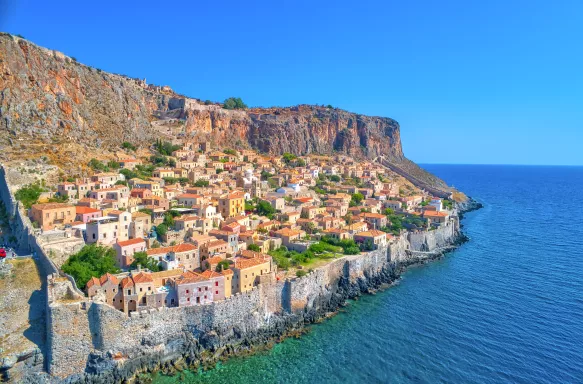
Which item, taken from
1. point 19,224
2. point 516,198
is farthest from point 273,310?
point 516,198

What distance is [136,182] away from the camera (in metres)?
48.9

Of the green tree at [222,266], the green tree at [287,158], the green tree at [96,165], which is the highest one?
the green tree at [287,158]

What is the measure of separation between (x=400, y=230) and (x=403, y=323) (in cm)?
2251

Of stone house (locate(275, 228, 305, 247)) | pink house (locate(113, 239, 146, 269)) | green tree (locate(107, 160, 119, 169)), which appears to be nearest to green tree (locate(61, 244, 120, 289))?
pink house (locate(113, 239, 146, 269))

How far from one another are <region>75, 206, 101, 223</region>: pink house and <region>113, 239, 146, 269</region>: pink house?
5.11 m

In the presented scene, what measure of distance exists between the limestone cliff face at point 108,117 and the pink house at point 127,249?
24.3 metres

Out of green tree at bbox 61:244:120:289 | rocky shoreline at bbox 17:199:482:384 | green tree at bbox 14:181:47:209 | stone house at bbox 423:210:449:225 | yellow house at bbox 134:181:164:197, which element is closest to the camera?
rocky shoreline at bbox 17:199:482:384

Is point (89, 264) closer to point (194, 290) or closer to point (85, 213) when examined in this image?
point (194, 290)

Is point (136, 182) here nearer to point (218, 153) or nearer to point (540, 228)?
point (218, 153)

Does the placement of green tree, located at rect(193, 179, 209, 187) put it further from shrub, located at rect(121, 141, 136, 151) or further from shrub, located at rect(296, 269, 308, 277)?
shrub, located at rect(296, 269, 308, 277)

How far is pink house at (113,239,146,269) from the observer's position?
31.6m

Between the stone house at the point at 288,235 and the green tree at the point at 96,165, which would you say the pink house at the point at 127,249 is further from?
the green tree at the point at 96,165

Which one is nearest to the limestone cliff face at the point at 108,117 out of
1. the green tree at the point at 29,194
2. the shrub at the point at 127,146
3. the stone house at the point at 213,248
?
the shrub at the point at 127,146

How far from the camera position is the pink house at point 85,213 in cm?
3572
